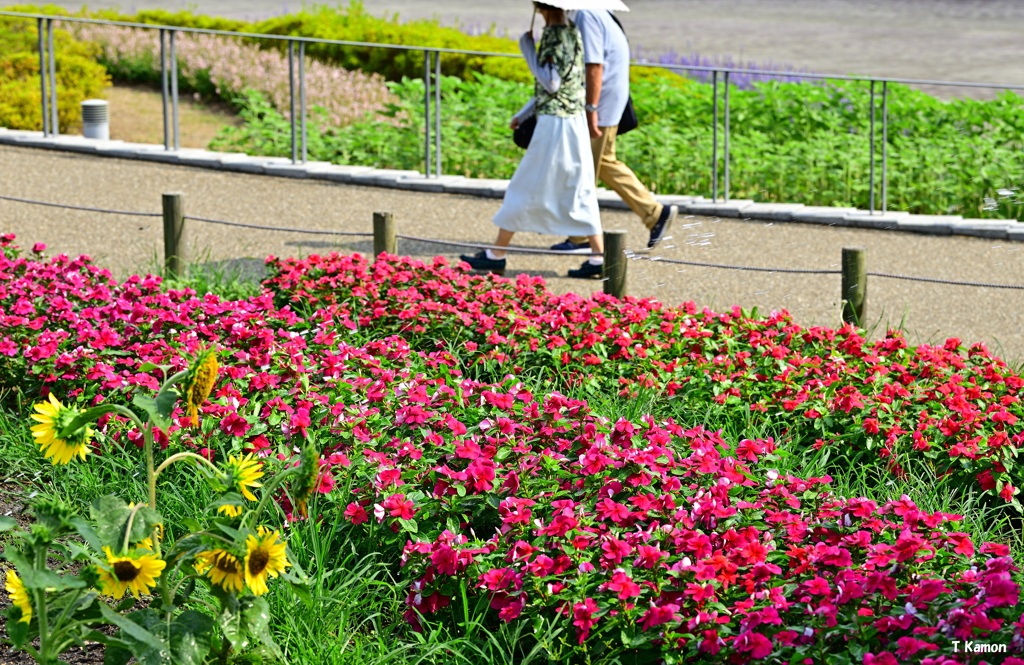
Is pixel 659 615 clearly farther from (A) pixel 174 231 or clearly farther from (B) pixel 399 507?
(A) pixel 174 231

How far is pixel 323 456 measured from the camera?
15.1 feet

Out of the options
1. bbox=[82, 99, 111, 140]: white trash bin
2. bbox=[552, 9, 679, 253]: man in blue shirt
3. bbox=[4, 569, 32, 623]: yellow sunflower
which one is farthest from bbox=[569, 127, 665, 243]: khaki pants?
bbox=[82, 99, 111, 140]: white trash bin

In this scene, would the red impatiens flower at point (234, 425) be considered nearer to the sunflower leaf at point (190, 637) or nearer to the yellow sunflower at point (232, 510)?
the yellow sunflower at point (232, 510)

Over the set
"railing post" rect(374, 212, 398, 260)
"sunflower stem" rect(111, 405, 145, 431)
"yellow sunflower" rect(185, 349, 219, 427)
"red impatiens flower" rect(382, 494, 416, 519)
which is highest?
"railing post" rect(374, 212, 398, 260)

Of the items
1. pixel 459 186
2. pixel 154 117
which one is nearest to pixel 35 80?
pixel 154 117

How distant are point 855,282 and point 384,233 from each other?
237cm

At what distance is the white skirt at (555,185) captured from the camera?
8047 mm

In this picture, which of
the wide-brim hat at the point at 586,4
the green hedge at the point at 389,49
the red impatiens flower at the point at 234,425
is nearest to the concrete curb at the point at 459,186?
the wide-brim hat at the point at 586,4

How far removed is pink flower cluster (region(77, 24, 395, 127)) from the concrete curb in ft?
5.80

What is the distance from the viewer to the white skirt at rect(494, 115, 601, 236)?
26.4 feet

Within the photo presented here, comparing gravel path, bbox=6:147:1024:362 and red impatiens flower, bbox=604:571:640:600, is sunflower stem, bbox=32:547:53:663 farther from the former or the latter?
gravel path, bbox=6:147:1024:362

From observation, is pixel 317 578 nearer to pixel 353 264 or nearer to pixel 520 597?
pixel 520 597

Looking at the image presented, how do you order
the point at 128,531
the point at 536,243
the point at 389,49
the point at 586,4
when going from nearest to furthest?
the point at 128,531
the point at 586,4
the point at 536,243
the point at 389,49

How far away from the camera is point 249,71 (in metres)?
15.7
